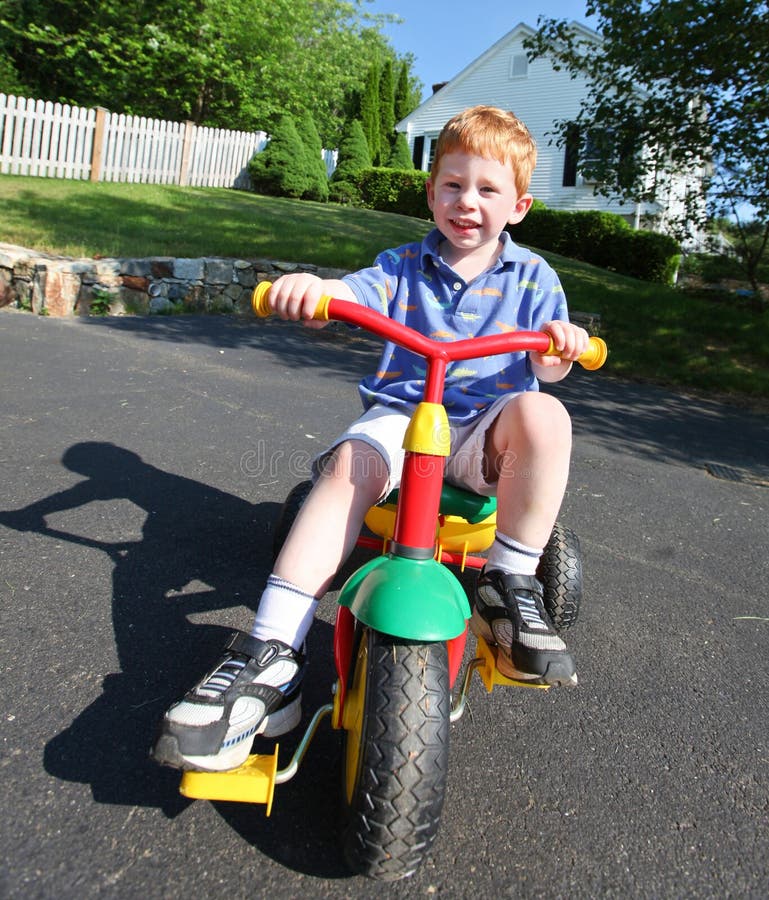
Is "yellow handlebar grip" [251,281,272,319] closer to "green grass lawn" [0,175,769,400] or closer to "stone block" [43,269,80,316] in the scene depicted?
"stone block" [43,269,80,316]

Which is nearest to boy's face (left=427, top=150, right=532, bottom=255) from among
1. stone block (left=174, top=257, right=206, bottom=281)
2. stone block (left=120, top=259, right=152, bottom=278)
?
stone block (left=120, top=259, right=152, bottom=278)

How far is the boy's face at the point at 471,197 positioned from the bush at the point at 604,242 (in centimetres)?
1503

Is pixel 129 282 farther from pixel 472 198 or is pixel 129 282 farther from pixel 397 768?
pixel 397 768

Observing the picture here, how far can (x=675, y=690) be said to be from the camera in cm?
213

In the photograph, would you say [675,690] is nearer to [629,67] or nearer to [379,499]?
[379,499]

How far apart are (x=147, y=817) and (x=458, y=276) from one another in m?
1.60

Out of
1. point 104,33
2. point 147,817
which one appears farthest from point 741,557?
point 104,33

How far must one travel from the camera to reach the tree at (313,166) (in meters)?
17.1

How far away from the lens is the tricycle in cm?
131

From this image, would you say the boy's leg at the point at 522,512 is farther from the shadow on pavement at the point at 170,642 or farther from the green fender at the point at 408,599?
the shadow on pavement at the point at 170,642

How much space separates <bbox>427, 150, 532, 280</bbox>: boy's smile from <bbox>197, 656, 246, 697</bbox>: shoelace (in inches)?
51.0

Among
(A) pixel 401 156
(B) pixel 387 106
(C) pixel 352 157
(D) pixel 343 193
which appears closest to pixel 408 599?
(D) pixel 343 193

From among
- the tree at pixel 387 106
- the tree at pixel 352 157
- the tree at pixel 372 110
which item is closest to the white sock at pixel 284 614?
the tree at pixel 352 157

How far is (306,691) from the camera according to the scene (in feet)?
6.32
